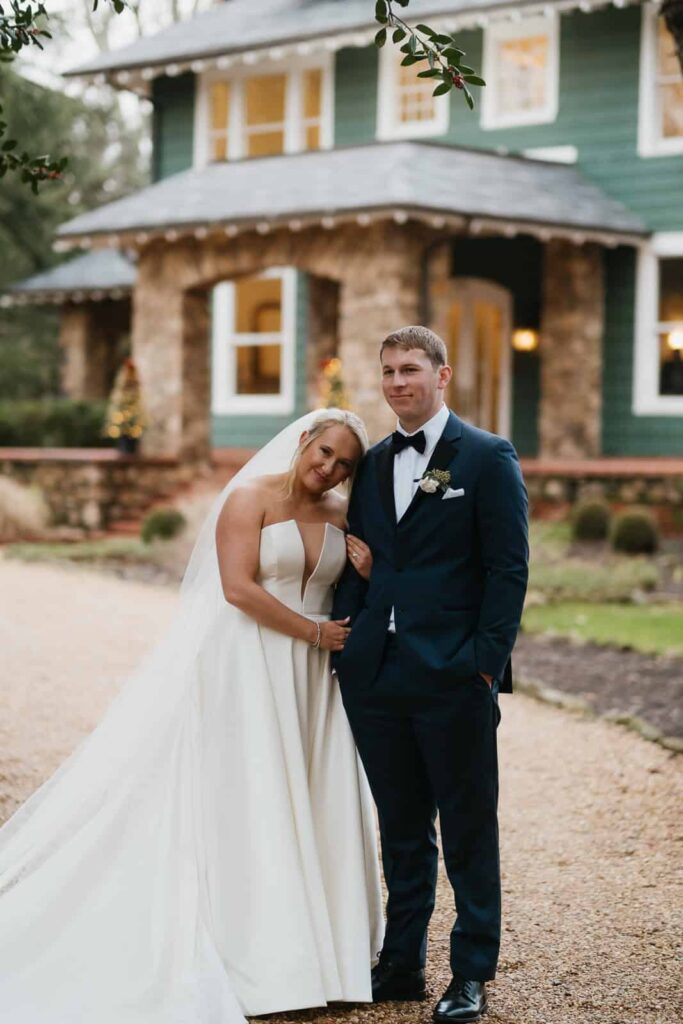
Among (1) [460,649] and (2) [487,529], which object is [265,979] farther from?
(2) [487,529]

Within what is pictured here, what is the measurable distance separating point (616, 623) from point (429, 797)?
23.1 feet

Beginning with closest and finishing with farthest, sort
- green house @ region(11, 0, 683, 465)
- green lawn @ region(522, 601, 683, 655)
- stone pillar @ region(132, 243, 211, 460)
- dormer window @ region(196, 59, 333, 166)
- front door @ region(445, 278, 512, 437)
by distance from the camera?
green lawn @ region(522, 601, 683, 655) → green house @ region(11, 0, 683, 465) → stone pillar @ region(132, 243, 211, 460) → front door @ region(445, 278, 512, 437) → dormer window @ region(196, 59, 333, 166)

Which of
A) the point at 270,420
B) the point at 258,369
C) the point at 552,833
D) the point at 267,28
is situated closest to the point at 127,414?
the point at 270,420

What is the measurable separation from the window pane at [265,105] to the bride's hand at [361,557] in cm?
1600

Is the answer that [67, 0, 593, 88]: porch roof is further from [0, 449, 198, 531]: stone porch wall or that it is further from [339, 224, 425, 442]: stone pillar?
[0, 449, 198, 531]: stone porch wall

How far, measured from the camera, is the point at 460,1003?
12.3 ft

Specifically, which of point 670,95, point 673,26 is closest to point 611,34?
point 670,95

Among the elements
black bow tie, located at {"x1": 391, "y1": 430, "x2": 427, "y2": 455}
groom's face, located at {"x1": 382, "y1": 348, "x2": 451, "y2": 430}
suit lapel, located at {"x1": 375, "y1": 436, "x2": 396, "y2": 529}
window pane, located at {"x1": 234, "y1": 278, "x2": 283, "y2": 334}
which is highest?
window pane, located at {"x1": 234, "y1": 278, "x2": 283, "y2": 334}

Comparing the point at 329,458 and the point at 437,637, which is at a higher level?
the point at 329,458

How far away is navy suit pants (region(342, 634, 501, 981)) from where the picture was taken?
12.4 ft

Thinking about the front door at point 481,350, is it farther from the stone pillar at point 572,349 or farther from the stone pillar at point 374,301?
the stone pillar at point 374,301

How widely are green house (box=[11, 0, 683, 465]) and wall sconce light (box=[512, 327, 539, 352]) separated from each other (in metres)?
0.03

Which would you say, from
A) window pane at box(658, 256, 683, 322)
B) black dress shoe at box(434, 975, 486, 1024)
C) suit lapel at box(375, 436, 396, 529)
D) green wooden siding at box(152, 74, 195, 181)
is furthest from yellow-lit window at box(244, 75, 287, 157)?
black dress shoe at box(434, 975, 486, 1024)

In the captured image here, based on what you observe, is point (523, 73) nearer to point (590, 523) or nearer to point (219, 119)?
point (219, 119)
